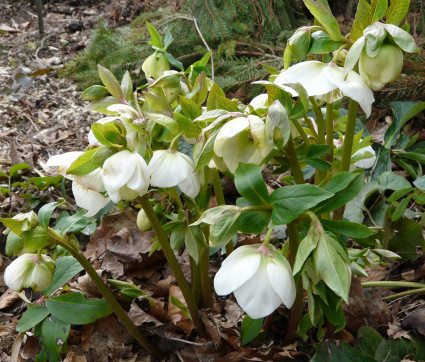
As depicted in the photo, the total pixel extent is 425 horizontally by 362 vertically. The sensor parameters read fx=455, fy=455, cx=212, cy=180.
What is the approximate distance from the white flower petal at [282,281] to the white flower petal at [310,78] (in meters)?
0.23

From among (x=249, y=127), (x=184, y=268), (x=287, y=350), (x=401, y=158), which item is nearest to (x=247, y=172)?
(x=249, y=127)

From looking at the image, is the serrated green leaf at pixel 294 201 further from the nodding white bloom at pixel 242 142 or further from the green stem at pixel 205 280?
the green stem at pixel 205 280

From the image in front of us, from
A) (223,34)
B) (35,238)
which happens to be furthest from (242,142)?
(223,34)

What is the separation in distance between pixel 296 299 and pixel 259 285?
0.24 m

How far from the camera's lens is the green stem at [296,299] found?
2.15 ft

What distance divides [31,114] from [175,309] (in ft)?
3.97

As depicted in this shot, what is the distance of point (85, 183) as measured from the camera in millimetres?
634

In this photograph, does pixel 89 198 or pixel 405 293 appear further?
pixel 405 293

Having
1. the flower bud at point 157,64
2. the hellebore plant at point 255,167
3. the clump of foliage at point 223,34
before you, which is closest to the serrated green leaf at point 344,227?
the hellebore plant at point 255,167

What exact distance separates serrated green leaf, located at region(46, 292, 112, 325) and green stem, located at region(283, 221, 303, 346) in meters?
0.34

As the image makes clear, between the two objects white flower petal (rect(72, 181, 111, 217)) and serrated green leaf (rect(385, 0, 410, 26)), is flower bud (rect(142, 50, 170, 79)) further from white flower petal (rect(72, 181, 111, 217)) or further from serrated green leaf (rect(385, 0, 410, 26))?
serrated green leaf (rect(385, 0, 410, 26))

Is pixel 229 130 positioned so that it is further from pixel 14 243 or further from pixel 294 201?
pixel 14 243

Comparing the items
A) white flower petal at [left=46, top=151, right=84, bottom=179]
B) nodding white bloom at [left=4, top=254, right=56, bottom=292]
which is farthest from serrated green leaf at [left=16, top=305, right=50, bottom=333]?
white flower petal at [left=46, top=151, right=84, bottom=179]

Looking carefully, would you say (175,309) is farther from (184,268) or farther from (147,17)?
(147,17)
